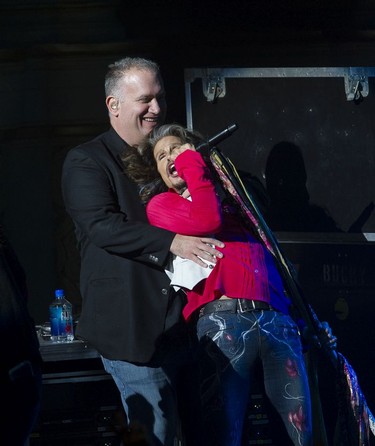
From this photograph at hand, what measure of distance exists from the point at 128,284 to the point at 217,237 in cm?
42

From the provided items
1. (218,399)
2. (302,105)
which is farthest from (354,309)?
(218,399)

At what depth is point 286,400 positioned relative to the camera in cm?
389

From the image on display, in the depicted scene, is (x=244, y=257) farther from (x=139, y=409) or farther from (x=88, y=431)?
(x=88, y=431)

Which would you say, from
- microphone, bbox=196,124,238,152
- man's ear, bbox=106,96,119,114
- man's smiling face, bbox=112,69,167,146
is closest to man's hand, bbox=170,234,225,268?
microphone, bbox=196,124,238,152

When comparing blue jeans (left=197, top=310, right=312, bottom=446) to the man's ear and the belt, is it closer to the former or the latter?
the belt

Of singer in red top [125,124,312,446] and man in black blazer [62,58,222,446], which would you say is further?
man in black blazer [62,58,222,446]

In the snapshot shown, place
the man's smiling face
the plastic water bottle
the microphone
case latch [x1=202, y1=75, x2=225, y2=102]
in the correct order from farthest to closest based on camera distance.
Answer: case latch [x1=202, y1=75, x2=225, y2=102] → the plastic water bottle → the man's smiling face → the microphone

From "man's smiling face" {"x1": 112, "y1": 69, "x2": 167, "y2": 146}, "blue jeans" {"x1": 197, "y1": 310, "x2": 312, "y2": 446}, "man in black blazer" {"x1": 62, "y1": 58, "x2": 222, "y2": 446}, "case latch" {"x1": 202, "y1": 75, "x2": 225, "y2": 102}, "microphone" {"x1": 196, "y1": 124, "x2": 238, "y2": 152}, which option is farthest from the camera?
"case latch" {"x1": 202, "y1": 75, "x2": 225, "y2": 102}

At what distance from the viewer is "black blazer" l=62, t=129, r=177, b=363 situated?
4062mm

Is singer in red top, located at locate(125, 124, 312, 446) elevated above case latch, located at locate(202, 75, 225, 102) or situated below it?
below

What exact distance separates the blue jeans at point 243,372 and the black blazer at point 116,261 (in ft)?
0.94

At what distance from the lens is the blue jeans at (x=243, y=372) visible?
3867mm

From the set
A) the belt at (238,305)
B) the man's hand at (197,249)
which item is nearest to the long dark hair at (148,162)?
the man's hand at (197,249)

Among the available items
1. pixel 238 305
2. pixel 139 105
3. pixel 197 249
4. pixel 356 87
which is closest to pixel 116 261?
pixel 197 249
